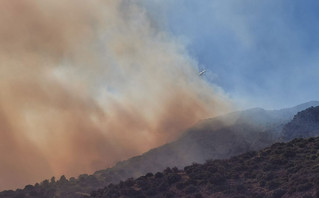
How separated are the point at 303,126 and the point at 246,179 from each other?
99976 millimetres

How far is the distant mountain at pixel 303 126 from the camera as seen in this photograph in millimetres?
153125

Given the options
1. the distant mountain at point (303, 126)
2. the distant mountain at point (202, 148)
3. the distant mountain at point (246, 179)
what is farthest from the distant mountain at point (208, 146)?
the distant mountain at point (246, 179)

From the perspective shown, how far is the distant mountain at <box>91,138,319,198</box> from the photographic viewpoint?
56594 mm

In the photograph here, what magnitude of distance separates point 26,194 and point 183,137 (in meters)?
111

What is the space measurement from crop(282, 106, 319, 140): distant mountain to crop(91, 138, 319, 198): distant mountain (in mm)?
73527

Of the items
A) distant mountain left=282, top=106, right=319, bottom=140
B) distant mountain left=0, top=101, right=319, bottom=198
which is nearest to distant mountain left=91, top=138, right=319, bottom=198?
distant mountain left=0, top=101, right=319, bottom=198

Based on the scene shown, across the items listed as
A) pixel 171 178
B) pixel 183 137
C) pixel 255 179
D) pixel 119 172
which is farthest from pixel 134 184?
pixel 183 137

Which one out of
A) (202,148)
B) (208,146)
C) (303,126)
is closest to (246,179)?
(303,126)

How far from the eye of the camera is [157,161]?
177125 mm

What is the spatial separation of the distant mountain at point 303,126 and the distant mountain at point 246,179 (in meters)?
73.5

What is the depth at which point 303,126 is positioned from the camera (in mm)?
157375

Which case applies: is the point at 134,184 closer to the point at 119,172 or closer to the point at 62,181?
the point at 62,181

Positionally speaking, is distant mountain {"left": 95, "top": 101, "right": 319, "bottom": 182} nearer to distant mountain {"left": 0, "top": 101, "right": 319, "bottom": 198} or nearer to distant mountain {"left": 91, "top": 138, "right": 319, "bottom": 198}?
distant mountain {"left": 0, "top": 101, "right": 319, "bottom": 198}

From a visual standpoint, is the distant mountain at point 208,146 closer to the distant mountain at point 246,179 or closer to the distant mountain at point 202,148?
the distant mountain at point 202,148
